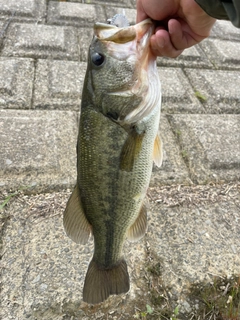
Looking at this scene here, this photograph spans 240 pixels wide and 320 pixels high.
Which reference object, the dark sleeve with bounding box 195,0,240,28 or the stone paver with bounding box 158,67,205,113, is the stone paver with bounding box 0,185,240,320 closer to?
the stone paver with bounding box 158,67,205,113

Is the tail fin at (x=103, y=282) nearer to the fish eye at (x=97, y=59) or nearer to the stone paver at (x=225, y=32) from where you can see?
the fish eye at (x=97, y=59)

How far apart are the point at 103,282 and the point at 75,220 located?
0.35 meters

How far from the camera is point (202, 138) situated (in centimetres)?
294

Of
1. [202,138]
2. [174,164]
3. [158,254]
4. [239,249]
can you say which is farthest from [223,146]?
[158,254]

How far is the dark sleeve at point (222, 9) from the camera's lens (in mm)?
1586

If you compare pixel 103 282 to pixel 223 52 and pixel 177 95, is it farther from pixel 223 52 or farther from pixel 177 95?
pixel 223 52

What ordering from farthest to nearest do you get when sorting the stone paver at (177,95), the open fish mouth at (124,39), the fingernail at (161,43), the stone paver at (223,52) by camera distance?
the stone paver at (223,52)
the stone paver at (177,95)
the fingernail at (161,43)
the open fish mouth at (124,39)

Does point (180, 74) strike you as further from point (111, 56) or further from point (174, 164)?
point (111, 56)

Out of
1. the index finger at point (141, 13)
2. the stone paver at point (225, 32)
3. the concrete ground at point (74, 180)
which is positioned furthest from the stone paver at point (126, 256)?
the stone paver at point (225, 32)

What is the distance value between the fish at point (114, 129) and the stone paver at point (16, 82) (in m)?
1.67

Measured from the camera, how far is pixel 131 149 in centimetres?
155

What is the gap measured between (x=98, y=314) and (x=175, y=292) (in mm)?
449

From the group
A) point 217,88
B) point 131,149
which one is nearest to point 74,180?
point 131,149

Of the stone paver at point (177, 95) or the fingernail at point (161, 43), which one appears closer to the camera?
the fingernail at point (161, 43)
